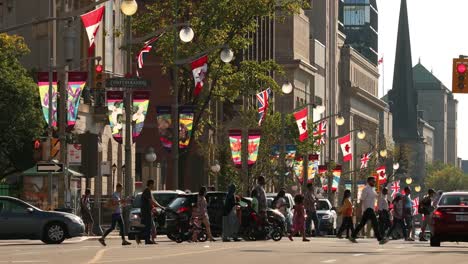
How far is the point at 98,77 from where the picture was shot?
7894 cm

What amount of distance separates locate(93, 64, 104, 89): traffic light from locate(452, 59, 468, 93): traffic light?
28055 millimetres

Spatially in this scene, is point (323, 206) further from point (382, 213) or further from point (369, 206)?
point (369, 206)

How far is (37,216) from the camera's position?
146 ft

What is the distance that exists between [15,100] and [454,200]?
3140cm

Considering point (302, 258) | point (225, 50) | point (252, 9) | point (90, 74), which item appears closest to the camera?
point (302, 258)

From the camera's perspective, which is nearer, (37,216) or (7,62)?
(37,216)

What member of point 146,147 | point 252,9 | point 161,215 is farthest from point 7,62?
point 146,147

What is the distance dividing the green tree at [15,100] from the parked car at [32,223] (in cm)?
2433

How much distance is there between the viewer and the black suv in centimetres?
4691

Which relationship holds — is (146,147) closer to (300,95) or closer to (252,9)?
(252,9)

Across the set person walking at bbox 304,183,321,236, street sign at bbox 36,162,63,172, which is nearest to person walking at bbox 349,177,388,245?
person walking at bbox 304,183,321,236

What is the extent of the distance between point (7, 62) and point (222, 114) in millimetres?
43462

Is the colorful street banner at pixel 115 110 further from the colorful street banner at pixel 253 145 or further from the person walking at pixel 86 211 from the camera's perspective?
the colorful street banner at pixel 253 145

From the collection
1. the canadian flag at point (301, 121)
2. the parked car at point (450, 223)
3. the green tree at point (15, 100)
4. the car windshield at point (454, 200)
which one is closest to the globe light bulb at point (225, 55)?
the green tree at point (15, 100)
